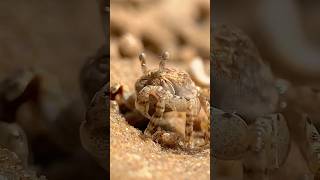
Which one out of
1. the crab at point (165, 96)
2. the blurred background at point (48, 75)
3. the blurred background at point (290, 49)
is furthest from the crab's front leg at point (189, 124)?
the blurred background at point (48, 75)

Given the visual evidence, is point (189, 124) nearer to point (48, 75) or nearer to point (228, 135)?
point (228, 135)

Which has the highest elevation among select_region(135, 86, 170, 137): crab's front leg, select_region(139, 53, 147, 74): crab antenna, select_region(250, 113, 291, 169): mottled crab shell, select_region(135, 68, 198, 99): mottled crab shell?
select_region(139, 53, 147, 74): crab antenna

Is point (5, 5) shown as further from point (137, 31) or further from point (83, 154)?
point (83, 154)

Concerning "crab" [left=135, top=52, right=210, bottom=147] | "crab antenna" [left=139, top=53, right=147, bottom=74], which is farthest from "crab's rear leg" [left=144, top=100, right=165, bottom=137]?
"crab antenna" [left=139, top=53, right=147, bottom=74]

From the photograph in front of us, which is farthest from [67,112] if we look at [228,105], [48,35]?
[228,105]

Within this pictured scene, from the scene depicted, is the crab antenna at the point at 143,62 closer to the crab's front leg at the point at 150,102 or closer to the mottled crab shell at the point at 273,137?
the crab's front leg at the point at 150,102

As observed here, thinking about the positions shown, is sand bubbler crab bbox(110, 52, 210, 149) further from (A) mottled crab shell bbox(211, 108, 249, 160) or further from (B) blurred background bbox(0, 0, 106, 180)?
Answer: (B) blurred background bbox(0, 0, 106, 180)
